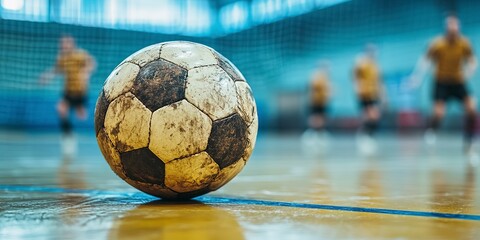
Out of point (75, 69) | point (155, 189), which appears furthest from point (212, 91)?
point (75, 69)

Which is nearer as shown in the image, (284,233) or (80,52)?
(284,233)

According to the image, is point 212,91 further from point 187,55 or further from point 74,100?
point 74,100

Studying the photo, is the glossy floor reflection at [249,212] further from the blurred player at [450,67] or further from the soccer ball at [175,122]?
the blurred player at [450,67]

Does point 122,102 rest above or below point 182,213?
above

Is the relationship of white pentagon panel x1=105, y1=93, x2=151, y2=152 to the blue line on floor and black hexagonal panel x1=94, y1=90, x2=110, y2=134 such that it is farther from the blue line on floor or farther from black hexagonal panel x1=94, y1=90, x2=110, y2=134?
the blue line on floor

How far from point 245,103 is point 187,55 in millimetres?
340

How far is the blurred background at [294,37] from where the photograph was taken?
1358 cm

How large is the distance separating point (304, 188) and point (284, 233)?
5.58ft

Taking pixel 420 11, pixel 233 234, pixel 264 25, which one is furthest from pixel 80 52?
pixel 420 11

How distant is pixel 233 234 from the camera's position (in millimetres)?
1800

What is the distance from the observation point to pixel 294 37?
1630 cm

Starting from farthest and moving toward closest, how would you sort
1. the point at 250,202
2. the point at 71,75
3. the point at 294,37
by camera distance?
the point at 294,37
the point at 71,75
the point at 250,202

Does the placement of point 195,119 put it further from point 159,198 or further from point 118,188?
point 118,188

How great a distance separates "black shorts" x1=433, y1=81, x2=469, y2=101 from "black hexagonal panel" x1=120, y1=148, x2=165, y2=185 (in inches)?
311
